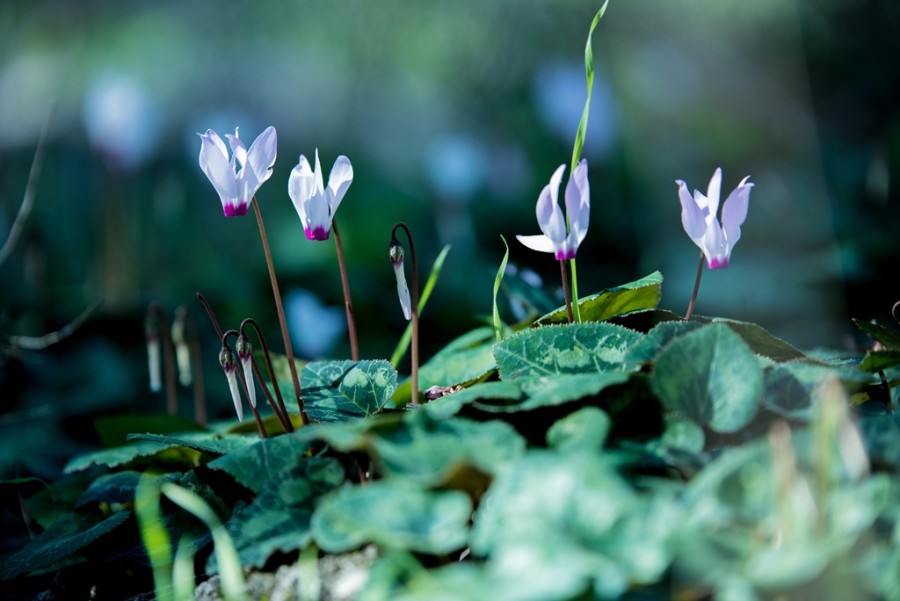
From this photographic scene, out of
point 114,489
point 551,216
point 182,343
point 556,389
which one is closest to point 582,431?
point 556,389

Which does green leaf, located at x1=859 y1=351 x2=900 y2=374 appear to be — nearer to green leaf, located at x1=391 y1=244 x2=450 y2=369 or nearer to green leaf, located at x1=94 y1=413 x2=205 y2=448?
green leaf, located at x1=391 y1=244 x2=450 y2=369

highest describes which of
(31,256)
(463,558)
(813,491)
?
(31,256)

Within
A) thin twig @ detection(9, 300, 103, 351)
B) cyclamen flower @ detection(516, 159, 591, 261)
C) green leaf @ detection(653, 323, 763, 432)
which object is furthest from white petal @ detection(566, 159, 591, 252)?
thin twig @ detection(9, 300, 103, 351)

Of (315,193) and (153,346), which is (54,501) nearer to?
(153,346)

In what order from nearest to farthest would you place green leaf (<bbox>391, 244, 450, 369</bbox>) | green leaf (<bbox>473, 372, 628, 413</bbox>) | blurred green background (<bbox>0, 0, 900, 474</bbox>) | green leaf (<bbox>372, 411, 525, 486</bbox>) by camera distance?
green leaf (<bbox>372, 411, 525, 486</bbox>) → green leaf (<bbox>473, 372, 628, 413</bbox>) → green leaf (<bbox>391, 244, 450, 369</bbox>) → blurred green background (<bbox>0, 0, 900, 474</bbox>)

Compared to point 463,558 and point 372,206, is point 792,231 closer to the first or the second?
point 372,206

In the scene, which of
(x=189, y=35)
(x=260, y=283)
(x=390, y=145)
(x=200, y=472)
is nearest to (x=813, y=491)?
(x=200, y=472)

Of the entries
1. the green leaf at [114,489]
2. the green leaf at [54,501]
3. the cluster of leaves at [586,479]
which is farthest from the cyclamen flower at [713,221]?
the green leaf at [54,501]
